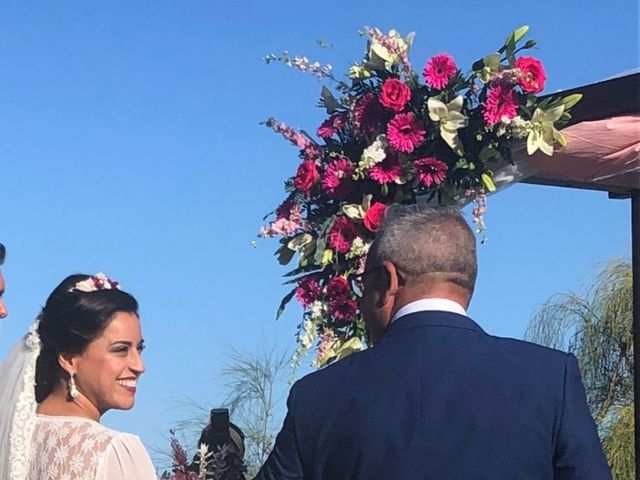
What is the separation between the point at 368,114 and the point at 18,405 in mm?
1736

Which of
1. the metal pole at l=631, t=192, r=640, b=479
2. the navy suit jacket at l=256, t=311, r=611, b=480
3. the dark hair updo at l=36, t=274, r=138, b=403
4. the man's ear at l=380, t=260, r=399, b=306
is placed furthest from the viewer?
the metal pole at l=631, t=192, r=640, b=479

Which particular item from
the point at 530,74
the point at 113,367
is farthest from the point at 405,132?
the point at 113,367

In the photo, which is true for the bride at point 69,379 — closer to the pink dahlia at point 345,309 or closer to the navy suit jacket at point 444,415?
the pink dahlia at point 345,309

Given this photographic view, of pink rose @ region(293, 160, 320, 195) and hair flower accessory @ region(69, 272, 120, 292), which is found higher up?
pink rose @ region(293, 160, 320, 195)

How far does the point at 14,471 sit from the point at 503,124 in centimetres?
217

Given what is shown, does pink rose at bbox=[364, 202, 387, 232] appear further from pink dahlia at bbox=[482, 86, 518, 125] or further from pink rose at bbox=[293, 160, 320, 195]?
pink dahlia at bbox=[482, 86, 518, 125]

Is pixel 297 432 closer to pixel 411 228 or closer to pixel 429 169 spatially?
pixel 411 228

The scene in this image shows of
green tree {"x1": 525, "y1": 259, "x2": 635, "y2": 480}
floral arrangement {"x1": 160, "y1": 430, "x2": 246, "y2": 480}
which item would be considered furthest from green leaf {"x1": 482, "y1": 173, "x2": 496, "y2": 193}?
green tree {"x1": 525, "y1": 259, "x2": 635, "y2": 480}

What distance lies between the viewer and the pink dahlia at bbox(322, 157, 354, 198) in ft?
14.7

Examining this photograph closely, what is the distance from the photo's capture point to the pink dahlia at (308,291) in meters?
A: 4.49

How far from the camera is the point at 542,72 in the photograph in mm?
4348

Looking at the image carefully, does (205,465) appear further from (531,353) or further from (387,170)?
(531,353)

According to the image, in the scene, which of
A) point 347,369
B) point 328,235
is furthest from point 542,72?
point 347,369

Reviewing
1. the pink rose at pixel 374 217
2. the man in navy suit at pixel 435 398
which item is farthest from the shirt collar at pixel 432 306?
the pink rose at pixel 374 217
